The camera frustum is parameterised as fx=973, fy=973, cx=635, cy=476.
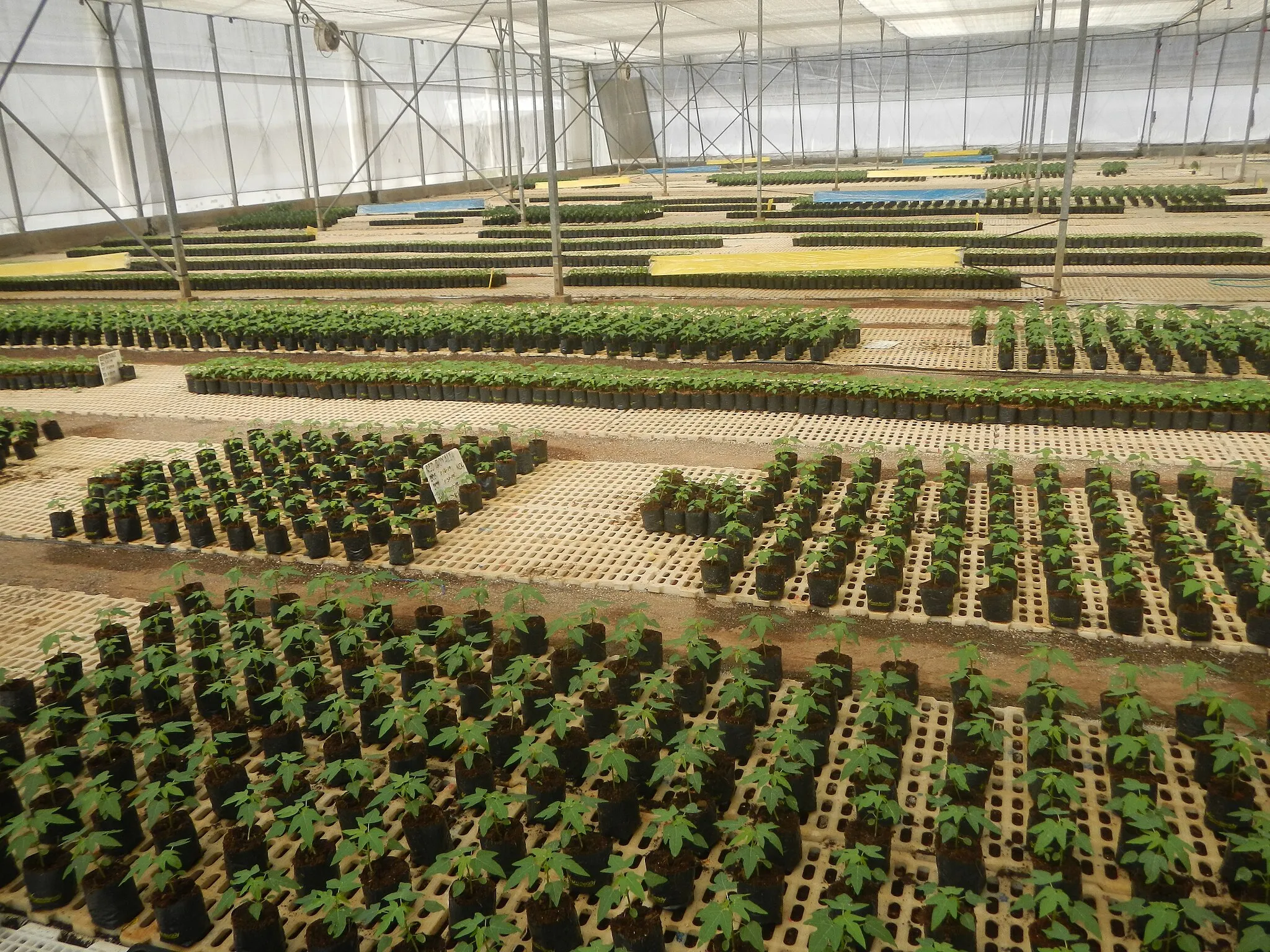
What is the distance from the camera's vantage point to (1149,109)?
127 ft

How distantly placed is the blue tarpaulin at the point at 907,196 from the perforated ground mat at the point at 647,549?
1834 cm

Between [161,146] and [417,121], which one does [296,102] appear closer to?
[417,121]

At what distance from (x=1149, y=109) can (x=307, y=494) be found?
4140 centimetres

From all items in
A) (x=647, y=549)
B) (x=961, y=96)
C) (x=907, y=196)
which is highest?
(x=961, y=96)

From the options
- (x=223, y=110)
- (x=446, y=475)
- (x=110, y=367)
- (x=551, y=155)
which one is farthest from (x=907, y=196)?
(x=446, y=475)

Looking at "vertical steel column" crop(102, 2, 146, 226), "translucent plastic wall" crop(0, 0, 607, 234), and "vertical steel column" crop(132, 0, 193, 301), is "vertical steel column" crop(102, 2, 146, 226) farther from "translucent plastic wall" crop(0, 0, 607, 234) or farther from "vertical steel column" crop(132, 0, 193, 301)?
"vertical steel column" crop(132, 0, 193, 301)

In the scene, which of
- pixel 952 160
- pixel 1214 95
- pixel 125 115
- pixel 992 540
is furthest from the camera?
pixel 952 160

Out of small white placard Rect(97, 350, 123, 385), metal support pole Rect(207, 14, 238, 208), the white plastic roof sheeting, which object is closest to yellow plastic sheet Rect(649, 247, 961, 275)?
small white placard Rect(97, 350, 123, 385)

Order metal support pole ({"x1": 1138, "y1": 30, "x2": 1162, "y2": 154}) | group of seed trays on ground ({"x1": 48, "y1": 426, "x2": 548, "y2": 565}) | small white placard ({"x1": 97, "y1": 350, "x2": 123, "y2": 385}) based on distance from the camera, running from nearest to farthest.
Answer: group of seed trays on ground ({"x1": 48, "y1": 426, "x2": 548, "y2": 565}) < small white placard ({"x1": 97, "y1": 350, "x2": 123, "y2": 385}) < metal support pole ({"x1": 1138, "y1": 30, "x2": 1162, "y2": 154})

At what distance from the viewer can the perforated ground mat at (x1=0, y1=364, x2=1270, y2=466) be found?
7543mm

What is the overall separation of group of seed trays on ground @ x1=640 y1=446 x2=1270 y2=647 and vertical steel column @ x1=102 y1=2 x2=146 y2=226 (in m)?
23.4

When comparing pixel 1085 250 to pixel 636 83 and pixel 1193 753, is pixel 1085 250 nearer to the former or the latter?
pixel 1193 753

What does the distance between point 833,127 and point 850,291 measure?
32505 mm

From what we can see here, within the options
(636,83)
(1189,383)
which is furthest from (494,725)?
(636,83)
